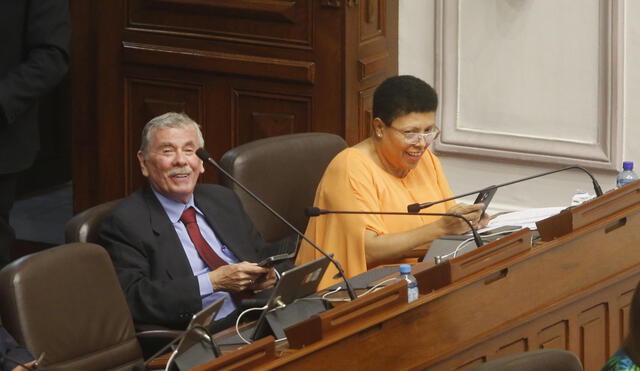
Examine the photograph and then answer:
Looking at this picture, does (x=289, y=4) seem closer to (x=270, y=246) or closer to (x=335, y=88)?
(x=335, y=88)

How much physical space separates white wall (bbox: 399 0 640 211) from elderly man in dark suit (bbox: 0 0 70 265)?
1.78 metres

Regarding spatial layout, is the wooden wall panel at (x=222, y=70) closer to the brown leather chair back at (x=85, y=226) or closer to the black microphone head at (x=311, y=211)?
the brown leather chair back at (x=85, y=226)

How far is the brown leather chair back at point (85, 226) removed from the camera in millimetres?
3953

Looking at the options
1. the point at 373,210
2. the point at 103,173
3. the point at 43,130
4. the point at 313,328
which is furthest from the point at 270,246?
the point at 43,130

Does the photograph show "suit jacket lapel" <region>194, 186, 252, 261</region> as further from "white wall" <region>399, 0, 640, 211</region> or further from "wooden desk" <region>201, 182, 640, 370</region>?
"white wall" <region>399, 0, 640, 211</region>

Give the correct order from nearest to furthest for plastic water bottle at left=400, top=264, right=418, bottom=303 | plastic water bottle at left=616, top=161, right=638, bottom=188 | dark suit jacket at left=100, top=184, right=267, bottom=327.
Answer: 1. plastic water bottle at left=400, top=264, right=418, bottom=303
2. dark suit jacket at left=100, top=184, right=267, bottom=327
3. plastic water bottle at left=616, top=161, right=638, bottom=188

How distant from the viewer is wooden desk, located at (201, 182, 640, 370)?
292 cm

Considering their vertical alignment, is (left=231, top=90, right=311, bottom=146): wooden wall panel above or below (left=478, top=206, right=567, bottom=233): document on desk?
above

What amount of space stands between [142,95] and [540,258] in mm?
3013

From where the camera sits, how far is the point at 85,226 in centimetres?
397

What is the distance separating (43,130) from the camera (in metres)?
7.66

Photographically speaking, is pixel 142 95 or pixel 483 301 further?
pixel 142 95

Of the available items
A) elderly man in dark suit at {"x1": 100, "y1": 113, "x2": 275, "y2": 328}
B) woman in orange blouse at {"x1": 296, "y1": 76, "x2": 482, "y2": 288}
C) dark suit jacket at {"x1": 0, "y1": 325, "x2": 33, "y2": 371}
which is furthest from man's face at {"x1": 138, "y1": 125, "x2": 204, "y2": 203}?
dark suit jacket at {"x1": 0, "y1": 325, "x2": 33, "y2": 371}

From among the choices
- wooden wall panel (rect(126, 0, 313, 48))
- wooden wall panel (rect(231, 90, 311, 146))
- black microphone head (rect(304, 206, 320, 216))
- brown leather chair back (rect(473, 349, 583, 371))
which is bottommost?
brown leather chair back (rect(473, 349, 583, 371))
